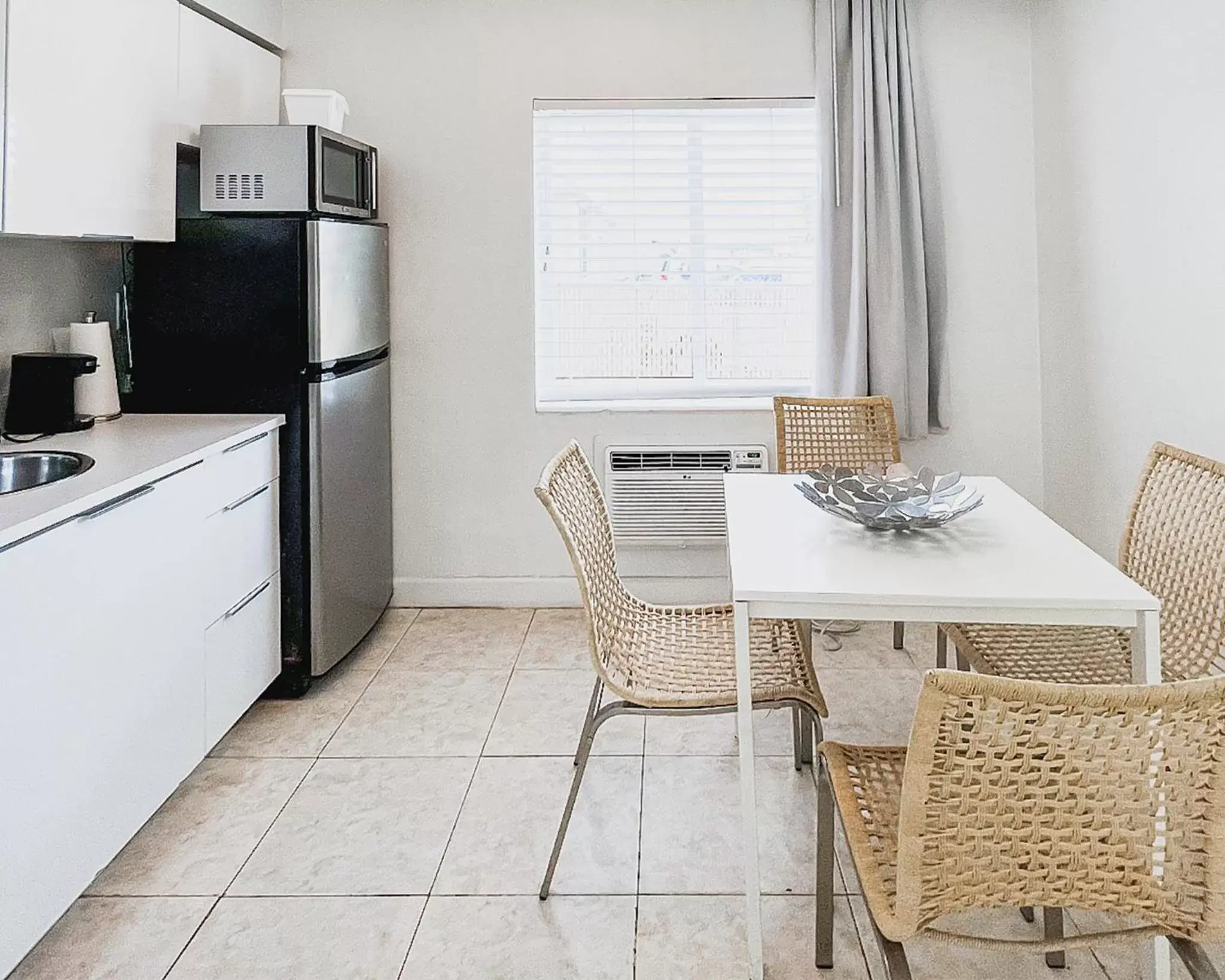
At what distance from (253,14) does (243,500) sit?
1.78 m

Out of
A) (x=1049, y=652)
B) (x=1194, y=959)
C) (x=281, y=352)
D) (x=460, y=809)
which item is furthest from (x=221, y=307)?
(x=1194, y=959)

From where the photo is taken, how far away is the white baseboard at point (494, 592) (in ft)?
13.7

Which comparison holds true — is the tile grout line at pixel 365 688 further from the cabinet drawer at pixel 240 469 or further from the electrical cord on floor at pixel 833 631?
the electrical cord on floor at pixel 833 631

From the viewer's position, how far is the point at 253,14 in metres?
3.63

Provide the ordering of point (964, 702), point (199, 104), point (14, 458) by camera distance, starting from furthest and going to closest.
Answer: point (199, 104), point (14, 458), point (964, 702)

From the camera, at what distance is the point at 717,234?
4066 millimetres

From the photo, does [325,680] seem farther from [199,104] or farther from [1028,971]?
[1028,971]

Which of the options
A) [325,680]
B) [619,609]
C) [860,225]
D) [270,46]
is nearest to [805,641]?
[619,609]

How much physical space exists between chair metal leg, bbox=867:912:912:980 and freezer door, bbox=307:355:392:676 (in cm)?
220

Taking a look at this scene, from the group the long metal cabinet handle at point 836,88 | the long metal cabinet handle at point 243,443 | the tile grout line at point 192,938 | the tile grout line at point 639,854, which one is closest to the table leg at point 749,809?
the tile grout line at point 639,854

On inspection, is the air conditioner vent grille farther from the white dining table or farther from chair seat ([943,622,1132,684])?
the white dining table

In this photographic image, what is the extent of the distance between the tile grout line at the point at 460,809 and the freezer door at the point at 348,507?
1.70 feet

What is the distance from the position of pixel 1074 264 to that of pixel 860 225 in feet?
2.37

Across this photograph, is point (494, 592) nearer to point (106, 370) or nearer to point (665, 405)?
point (665, 405)
